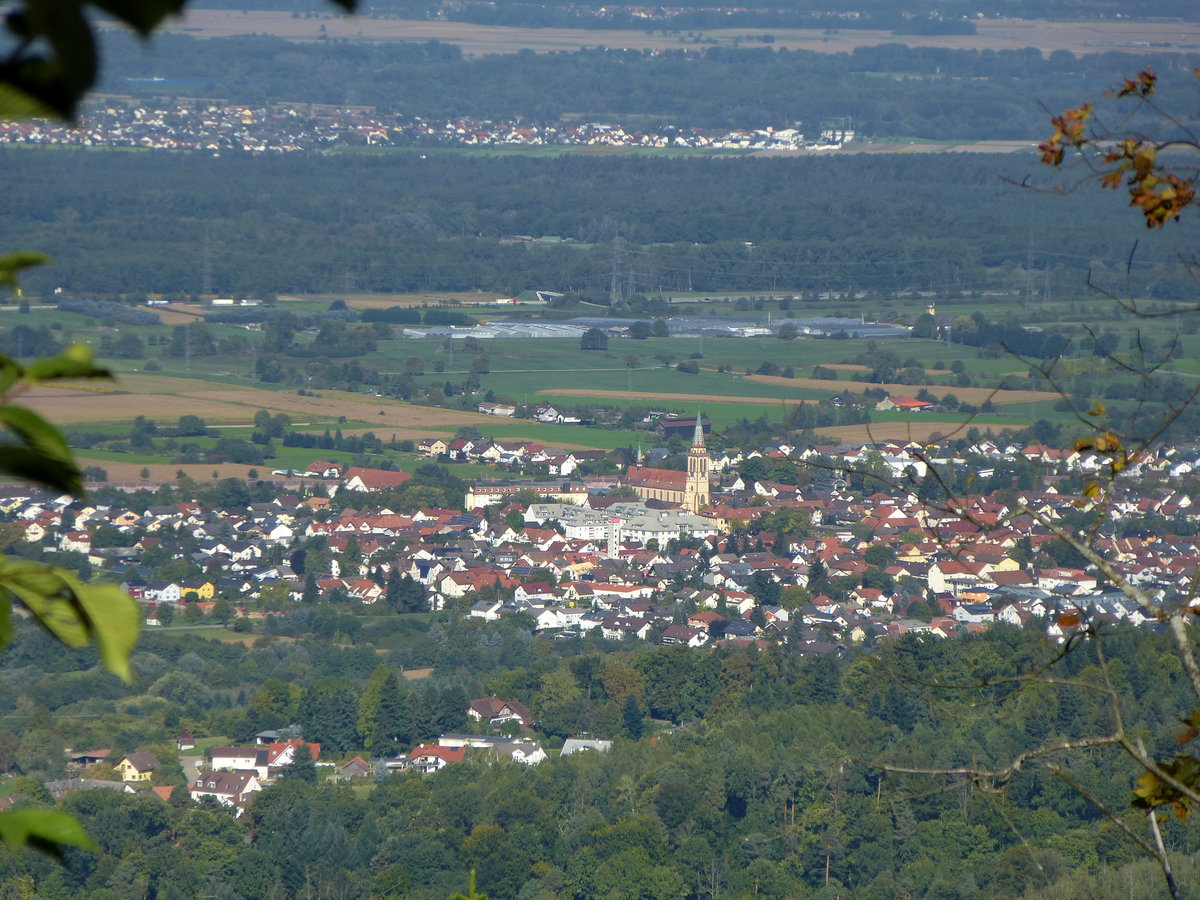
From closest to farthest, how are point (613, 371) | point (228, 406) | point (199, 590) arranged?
point (199, 590) → point (228, 406) → point (613, 371)

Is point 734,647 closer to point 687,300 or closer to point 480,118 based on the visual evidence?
point 687,300

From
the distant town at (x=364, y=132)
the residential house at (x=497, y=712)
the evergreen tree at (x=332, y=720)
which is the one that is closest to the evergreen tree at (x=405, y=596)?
the residential house at (x=497, y=712)

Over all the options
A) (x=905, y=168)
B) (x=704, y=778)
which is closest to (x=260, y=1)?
(x=905, y=168)

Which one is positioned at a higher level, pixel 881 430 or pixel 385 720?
pixel 385 720

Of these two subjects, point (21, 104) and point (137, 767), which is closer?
point (21, 104)

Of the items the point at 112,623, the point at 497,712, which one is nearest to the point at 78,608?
the point at 112,623

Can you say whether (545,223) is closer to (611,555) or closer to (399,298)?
(399,298)

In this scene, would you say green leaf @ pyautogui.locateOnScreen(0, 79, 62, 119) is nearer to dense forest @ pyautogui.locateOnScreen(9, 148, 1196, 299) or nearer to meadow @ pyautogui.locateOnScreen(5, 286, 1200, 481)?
meadow @ pyautogui.locateOnScreen(5, 286, 1200, 481)
